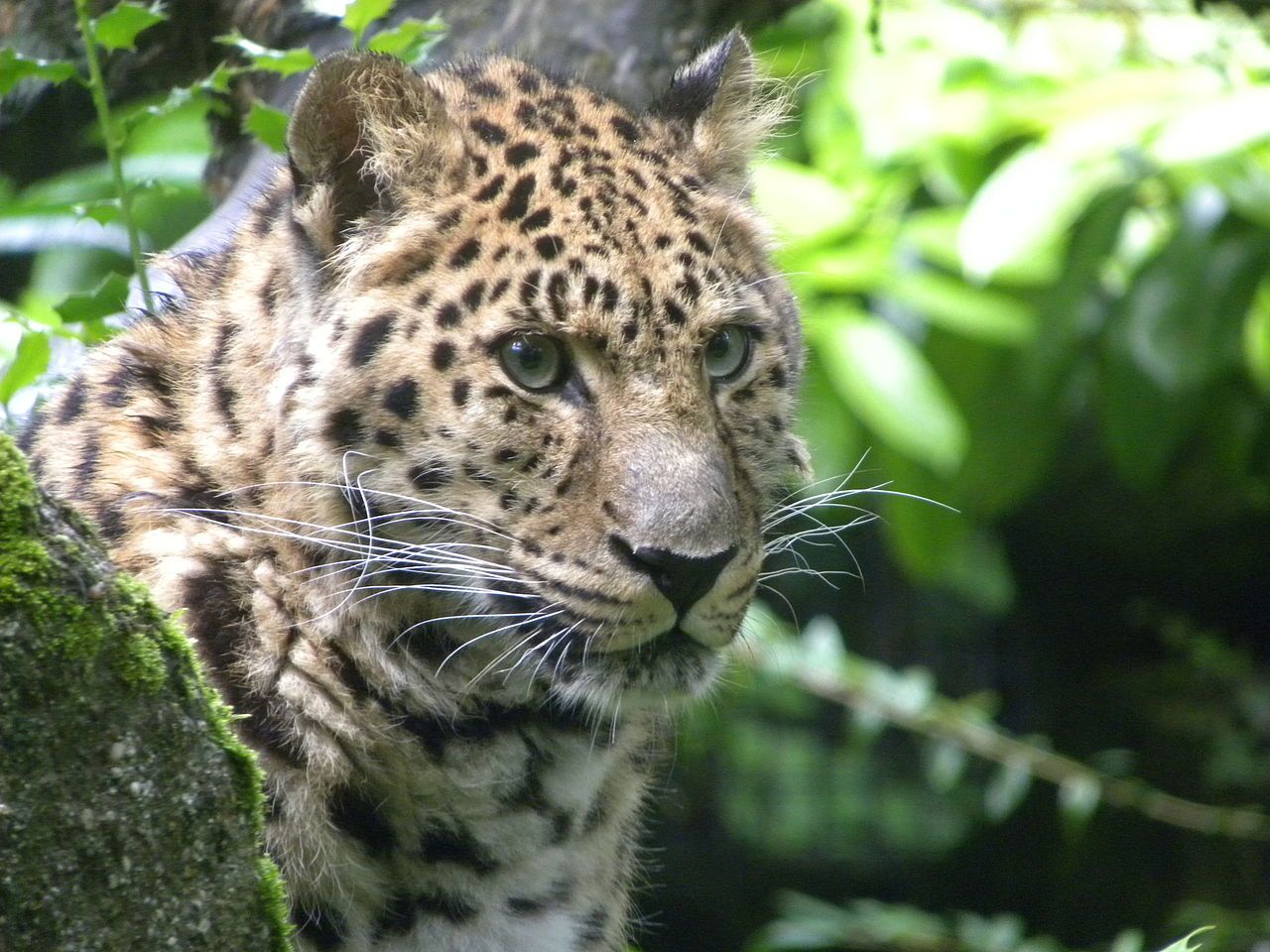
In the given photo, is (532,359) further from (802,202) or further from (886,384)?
(802,202)

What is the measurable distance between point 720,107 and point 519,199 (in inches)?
33.8

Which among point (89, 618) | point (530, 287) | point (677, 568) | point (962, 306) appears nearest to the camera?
point (89, 618)

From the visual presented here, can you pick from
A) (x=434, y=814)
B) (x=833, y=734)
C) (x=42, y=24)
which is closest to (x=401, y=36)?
(x=434, y=814)

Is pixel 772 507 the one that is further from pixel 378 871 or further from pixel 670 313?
pixel 378 871

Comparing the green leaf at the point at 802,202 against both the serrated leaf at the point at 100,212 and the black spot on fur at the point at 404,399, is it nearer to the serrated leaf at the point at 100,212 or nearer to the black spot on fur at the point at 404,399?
the serrated leaf at the point at 100,212

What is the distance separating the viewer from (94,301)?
3.98m

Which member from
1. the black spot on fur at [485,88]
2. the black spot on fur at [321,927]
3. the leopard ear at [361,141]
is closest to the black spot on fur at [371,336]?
the leopard ear at [361,141]

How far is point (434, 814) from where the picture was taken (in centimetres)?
348

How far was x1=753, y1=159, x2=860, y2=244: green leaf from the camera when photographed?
624cm

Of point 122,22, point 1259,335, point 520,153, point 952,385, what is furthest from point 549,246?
point 1259,335

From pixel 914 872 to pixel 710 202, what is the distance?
8.74m

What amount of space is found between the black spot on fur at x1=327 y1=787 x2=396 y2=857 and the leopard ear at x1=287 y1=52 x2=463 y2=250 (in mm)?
1230

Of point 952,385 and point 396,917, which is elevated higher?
point 396,917

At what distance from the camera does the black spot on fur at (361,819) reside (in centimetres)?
335
